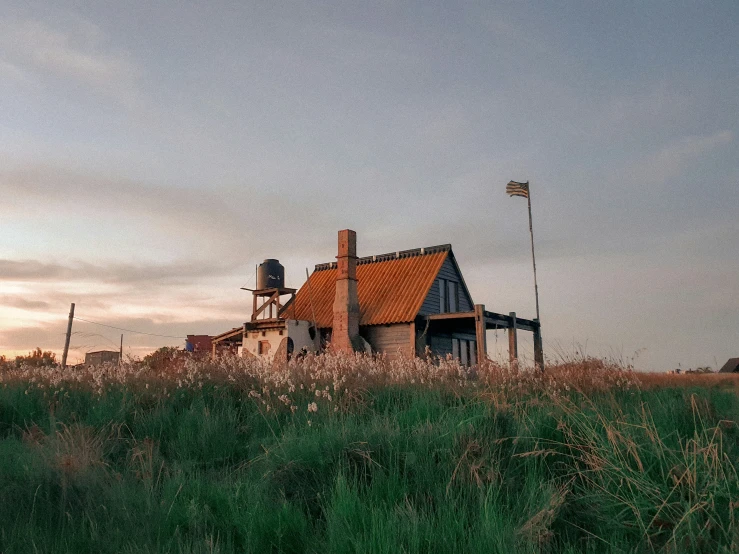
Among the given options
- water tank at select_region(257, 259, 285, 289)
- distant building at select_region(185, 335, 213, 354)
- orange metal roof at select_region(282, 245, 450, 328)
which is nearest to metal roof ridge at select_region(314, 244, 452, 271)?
orange metal roof at select_region(282, 245, 450, 328)

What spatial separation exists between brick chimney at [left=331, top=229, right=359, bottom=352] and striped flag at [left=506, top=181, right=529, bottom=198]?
9073 mm

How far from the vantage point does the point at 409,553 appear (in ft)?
11.6

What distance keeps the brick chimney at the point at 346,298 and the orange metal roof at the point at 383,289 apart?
0.91 metres

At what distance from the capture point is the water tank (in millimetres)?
30500

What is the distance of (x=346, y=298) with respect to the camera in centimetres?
2598

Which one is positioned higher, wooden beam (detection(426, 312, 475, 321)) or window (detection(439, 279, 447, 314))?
window (detection(439, 279, 447, 314))

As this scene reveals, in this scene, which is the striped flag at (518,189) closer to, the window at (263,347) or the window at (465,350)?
the window at (465,350)

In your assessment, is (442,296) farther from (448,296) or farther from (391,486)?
(391,486)

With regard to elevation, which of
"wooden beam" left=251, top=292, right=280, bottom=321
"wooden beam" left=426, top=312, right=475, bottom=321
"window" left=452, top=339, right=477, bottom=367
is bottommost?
"window" left=452, top=339, right=477, bottom=367

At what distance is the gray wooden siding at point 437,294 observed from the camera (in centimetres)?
2650

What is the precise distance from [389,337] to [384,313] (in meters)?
1.09

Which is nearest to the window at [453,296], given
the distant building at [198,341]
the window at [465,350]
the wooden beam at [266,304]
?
the window at [465,350]

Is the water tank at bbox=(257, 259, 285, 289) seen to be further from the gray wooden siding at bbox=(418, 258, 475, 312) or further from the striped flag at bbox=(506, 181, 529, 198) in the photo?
the striped flag at bbox=(506, 181, 529, 198)

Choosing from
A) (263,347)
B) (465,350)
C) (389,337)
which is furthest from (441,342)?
(263,347)
